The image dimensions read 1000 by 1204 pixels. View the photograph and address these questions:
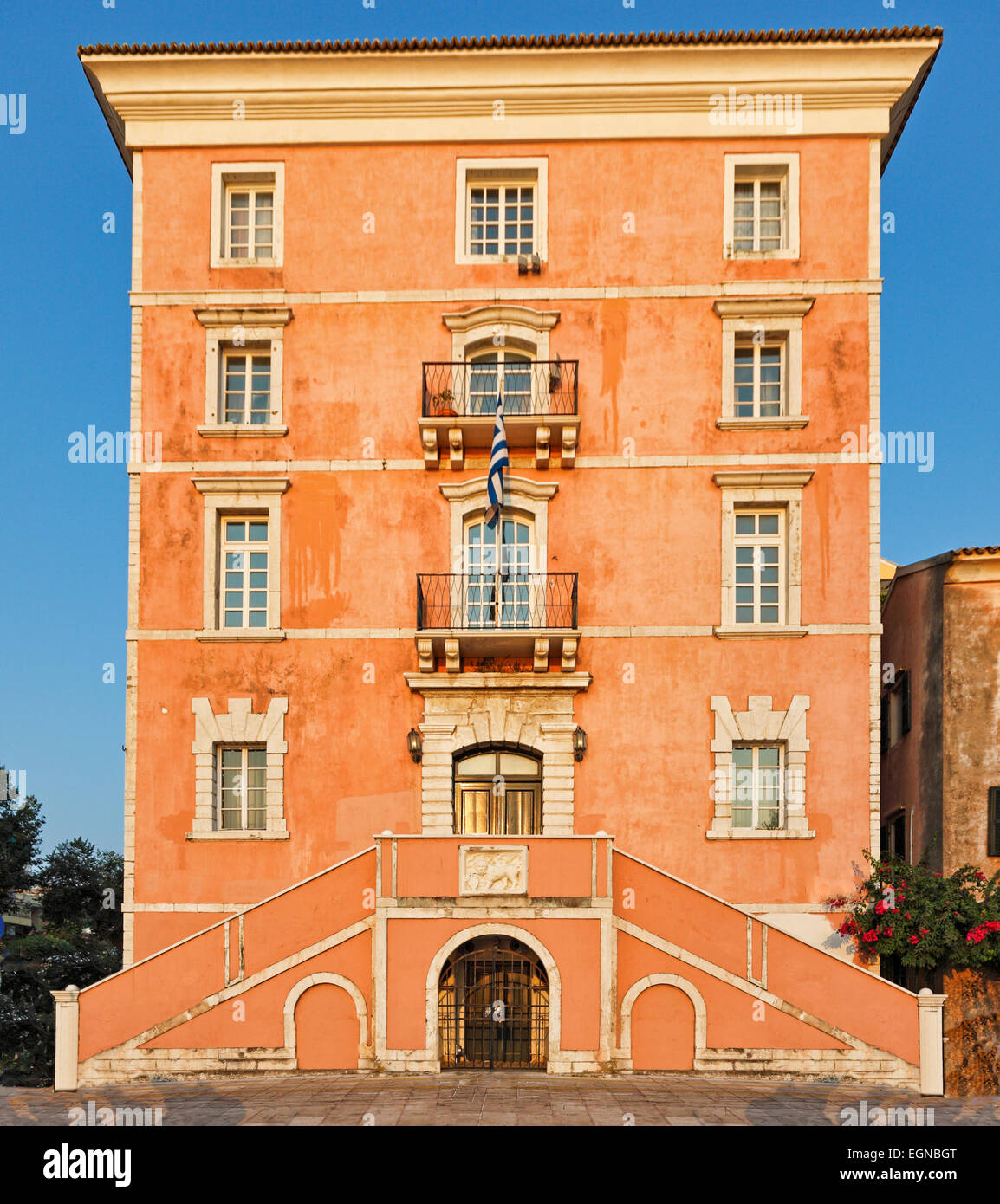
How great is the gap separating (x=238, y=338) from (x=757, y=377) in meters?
9.88

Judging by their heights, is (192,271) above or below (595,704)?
above

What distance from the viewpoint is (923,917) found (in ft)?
61.1

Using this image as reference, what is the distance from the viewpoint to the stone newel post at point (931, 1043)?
16.9 m

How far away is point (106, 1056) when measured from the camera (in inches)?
702

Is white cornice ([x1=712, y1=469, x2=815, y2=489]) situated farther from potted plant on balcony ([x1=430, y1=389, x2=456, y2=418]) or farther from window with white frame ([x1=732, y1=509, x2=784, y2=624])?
potted plant on balcony ([x1=430, y1=389, x2=456, y2=418])

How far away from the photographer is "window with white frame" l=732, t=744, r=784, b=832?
810 inches

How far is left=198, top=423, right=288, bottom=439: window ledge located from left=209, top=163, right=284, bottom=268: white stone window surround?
3.20m

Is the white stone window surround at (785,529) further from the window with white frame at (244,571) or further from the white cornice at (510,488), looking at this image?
the window with white frame at (244,571)

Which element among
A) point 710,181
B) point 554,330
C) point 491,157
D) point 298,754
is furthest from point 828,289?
point 298,754

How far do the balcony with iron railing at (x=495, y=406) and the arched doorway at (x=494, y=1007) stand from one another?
28.9 feet

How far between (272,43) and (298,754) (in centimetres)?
1328

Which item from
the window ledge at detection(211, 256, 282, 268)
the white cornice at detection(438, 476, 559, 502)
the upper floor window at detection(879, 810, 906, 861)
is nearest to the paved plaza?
the upper floor window at detection(879, 810, 906, 861)
